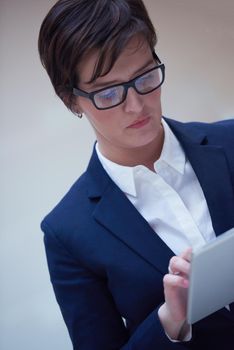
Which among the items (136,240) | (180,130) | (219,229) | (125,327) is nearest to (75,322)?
(125,327)

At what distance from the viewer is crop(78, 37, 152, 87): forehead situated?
2.37 ft

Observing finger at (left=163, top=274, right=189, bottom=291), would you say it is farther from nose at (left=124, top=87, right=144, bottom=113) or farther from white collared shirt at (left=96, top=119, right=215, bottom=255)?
nose at (left=124, top=87, right=144, bottom=113)

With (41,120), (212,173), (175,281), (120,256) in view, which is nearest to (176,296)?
(175,281)

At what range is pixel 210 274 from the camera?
1.92 ft

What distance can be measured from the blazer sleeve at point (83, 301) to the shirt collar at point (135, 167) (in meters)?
0.18

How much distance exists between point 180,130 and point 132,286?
1.16 ft

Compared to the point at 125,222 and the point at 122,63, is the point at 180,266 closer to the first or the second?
the point at 125,222

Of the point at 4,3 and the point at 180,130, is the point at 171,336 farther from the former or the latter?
the point at 4,3

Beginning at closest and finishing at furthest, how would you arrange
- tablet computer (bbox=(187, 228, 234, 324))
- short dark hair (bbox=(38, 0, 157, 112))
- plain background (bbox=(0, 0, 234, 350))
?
tablet computer (bbox=(187, 228, 234, 324)) < short dark hair (bbox=(38, 0, 157, 112)) < plain background (bbox=(0, 0, 234, 350))

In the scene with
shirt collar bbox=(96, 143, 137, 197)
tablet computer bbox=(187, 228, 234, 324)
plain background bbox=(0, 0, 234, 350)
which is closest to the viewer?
tablet computer bbox=(187, 228, 234, 324)

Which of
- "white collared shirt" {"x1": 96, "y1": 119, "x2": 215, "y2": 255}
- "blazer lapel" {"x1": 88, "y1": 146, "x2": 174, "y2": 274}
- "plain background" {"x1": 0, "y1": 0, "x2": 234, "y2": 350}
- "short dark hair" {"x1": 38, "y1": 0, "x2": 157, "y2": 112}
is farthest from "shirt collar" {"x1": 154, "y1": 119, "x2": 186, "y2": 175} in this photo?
"plain background" {"x1": 0, "y1": 0, "x2": 234, "y2": 350}

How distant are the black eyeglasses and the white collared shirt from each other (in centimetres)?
15

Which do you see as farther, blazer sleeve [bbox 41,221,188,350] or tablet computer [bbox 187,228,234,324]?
blazer sleeve [bbox 41,221,188,350]

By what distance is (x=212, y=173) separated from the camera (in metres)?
0.84
